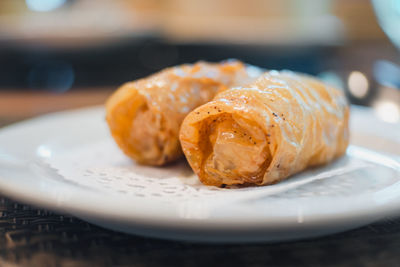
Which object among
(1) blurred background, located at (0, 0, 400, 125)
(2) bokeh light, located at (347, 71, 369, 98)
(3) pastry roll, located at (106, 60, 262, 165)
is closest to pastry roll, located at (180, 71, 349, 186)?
(3) pastry roll, located at (106, 60, 262, 165)

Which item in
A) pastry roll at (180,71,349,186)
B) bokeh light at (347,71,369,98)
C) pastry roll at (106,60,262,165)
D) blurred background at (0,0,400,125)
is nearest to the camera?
pastry roll at (180,71,349,186)

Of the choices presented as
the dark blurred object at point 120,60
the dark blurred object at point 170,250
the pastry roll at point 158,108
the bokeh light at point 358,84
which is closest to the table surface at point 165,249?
the dark blurred object at point 170,250

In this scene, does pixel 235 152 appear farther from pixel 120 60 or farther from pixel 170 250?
pixel 120 60

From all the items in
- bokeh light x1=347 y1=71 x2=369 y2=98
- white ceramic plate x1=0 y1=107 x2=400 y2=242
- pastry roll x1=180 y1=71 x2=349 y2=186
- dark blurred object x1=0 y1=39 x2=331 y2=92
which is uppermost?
dark blurred object x1=0 y1=39 x2=331 y2=92

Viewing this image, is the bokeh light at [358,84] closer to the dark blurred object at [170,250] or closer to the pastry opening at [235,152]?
the pastry opening at [235,152]

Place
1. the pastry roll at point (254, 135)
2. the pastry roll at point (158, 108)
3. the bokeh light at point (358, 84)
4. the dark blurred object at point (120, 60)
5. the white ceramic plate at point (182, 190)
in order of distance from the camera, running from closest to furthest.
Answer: the white ceramic plate at point (182, 190) → the pastry roll at point (254, 135) → the pastry roll at point (158, 108) → the bokeh light at point (358, 84) → the dark blurred object at point (120, 60)

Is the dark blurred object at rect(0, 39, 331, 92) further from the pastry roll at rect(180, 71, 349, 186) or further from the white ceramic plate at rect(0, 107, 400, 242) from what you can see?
the pastry roll at rect(180, 71, 349, 186)
